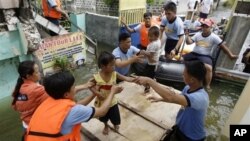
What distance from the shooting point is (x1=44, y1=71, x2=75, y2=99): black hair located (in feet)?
6.30

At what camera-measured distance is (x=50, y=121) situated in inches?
70.8

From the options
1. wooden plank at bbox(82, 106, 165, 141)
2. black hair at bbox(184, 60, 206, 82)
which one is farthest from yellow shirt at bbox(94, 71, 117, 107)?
black hair at bbox(184, 60, 206, 82)

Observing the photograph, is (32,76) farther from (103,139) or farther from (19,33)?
(19,33)

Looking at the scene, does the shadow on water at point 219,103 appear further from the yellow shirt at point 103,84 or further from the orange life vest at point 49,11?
the orange life vest at point 49,11

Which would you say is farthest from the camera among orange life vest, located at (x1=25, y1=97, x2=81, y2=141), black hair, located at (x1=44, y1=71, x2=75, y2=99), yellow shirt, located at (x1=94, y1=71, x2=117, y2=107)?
yellow shirt, located at (x1=94, y1=71, x2=117, y2=107)

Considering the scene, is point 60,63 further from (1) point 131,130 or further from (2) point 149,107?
(1) point 131,130

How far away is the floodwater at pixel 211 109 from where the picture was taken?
4332mm

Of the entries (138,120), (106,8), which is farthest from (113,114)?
(106,8)

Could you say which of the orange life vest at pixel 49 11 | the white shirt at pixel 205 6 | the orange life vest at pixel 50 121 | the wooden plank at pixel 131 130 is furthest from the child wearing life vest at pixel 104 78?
the white shirt at pixel 205 6

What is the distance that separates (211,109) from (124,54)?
2.91 metres

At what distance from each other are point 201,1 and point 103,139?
10385 millimetres

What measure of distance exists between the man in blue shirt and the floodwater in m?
2.27

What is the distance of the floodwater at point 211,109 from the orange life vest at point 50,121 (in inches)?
111

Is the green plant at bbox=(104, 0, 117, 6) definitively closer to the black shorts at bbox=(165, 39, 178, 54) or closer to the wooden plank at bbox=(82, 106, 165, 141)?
the black shorts at bbox=(165, 39, 178, 54)
